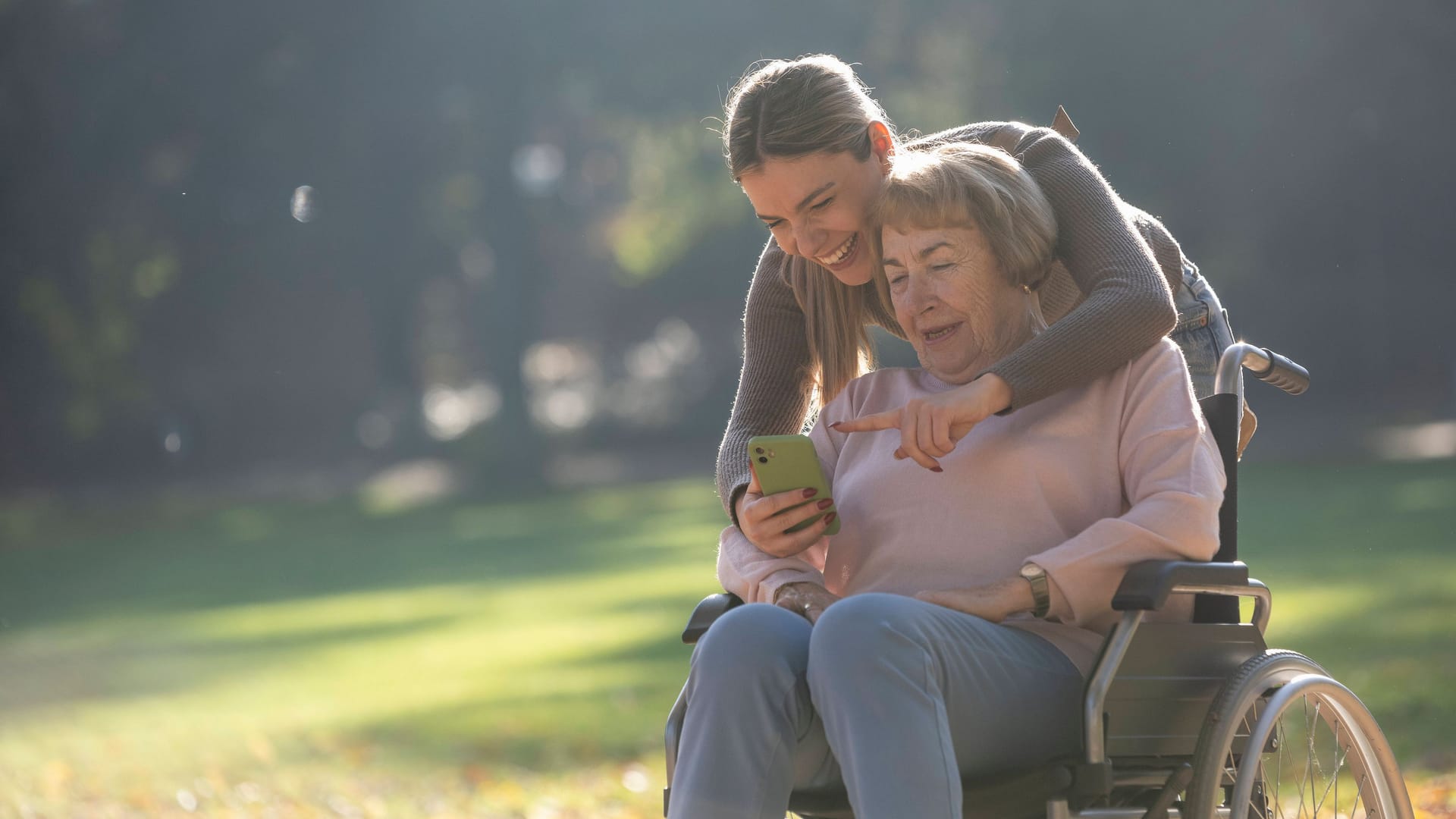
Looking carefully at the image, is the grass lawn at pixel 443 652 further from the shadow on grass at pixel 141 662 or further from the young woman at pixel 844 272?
the young woman at pixel 844 272

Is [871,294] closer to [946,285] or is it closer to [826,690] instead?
[946,285]

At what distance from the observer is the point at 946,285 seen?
2.88m

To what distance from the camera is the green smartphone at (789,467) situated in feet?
9.32

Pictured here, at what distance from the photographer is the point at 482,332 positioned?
35000 mm

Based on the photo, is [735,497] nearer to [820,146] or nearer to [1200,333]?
[820,146]

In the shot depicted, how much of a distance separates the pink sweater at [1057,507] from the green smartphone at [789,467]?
0.09 m

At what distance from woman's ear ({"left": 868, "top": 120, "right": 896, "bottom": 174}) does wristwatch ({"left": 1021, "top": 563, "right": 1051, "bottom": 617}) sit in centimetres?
91

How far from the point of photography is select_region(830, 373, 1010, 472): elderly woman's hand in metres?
2.65

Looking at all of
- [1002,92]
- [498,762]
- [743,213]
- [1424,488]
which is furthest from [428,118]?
[498,762]

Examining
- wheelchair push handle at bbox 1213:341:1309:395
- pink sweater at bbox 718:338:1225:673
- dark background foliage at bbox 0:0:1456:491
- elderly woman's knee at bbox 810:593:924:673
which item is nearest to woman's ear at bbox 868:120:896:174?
pink sweater at bbox 718:338:1225:673

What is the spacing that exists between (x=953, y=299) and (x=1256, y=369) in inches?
23.3

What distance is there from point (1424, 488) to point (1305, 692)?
12.7 meters

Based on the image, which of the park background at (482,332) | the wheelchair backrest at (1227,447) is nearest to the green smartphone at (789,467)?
the wheelchair backrest at (1227,447)

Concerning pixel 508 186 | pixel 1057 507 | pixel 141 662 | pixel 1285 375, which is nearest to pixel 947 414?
pixel 1057 507
